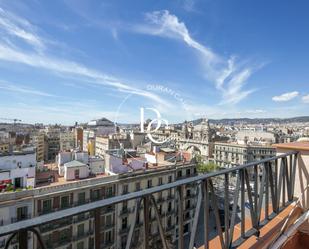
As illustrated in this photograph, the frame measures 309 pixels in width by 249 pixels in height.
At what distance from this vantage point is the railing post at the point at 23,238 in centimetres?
91

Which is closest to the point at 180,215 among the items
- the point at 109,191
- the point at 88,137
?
the point at 109,191

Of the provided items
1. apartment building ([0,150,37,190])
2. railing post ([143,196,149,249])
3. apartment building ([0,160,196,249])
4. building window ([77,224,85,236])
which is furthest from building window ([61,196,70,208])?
railing post ([143,196,149,249])

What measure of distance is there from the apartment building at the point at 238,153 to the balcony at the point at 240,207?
3754 cm

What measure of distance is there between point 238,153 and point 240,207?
42581mm

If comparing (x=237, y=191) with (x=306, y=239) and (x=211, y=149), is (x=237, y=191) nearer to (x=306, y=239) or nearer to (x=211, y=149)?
(x=306, y=239)

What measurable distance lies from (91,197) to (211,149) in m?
38.4

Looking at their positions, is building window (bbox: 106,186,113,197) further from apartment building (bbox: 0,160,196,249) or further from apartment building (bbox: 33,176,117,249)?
apartment building (bbox: 33,176,117,249)

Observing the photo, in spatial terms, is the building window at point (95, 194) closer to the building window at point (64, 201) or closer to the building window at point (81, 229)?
the building window at point (64, 201)

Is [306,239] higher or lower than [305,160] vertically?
lower

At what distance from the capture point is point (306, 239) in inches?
109

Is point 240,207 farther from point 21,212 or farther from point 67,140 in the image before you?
point 67,140

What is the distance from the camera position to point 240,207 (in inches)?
92.0

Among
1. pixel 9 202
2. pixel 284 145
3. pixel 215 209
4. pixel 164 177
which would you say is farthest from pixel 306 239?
pixel 164 177

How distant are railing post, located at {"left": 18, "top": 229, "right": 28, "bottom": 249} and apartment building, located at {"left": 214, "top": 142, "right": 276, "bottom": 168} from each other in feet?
133
